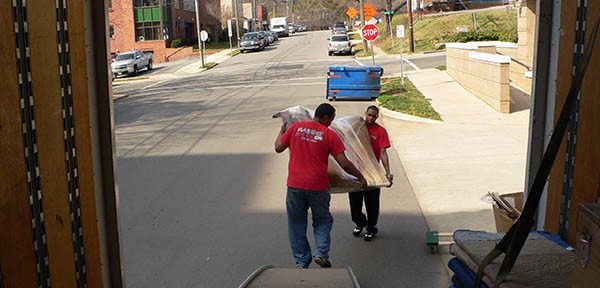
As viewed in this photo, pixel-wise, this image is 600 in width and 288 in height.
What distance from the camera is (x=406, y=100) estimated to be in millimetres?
20203

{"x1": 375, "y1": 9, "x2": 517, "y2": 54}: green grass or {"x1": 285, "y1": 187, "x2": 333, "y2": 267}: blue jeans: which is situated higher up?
→ {"x1": 375, "y1": 9, "x2": 517, "y2": 54}: green grass

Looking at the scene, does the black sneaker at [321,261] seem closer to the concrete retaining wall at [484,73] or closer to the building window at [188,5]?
the concrete retaining wall at [484,73]

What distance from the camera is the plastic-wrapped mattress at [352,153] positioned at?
6.82 metres

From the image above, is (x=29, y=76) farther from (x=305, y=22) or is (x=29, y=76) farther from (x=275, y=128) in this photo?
(x=305, y=22)

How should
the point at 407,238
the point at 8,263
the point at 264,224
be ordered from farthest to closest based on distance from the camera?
1. the point at 264,224
2. the point at 407,238
3. the point at 8,263

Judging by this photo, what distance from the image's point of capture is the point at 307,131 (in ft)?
19.6

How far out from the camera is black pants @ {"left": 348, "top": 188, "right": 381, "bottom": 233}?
24.0ft

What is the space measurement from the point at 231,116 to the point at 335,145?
43.6ft

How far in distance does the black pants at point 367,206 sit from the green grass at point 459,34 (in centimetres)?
3664

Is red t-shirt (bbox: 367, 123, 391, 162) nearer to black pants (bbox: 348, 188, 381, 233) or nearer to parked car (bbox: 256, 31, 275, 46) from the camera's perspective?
black pants (bbox: 348, 188, 381, 233)

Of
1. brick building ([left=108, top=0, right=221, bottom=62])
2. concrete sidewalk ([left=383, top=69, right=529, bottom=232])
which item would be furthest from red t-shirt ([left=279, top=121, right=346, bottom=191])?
brick building ([left=108, top=0, right=221, bottom=62])

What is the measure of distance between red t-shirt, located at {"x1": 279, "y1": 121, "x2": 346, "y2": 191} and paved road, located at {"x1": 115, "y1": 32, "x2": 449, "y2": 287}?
1.14 meters

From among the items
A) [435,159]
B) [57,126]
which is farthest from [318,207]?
[435,159]

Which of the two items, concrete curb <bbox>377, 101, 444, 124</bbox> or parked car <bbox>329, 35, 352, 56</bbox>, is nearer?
concrete curb <bbox>377, 101, 444, 124</bbox>
